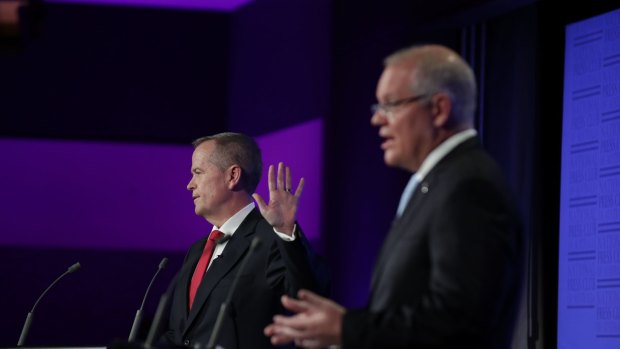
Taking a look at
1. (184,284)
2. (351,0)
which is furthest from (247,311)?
(351,0)

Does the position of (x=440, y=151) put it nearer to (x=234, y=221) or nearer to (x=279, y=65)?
(x=234, y=221)

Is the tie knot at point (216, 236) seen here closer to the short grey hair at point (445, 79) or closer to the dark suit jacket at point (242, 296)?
the dark suit jacket at point (242, 296)

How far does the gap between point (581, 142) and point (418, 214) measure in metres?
3.17

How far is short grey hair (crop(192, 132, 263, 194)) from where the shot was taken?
4.51 meters

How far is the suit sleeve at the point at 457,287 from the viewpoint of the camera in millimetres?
2242

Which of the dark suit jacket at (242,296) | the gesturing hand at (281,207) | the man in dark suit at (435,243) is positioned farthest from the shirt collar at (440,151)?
Result: the dark suit jacket at (242,296)

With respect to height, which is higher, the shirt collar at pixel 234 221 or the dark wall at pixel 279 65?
the dark wall at pixel 279 65

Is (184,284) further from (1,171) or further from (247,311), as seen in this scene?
(1,171)

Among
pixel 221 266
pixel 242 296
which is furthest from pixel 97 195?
pixel 242 296

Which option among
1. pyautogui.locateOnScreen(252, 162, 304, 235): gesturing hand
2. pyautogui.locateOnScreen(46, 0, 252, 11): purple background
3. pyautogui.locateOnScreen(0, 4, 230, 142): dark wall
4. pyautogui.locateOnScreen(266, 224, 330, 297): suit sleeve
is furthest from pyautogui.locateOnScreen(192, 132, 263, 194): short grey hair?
pyautogui.locateOnScreen(46, 0, 252, 11): purple background

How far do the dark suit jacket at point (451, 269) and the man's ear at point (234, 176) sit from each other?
80.6 inches

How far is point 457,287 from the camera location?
7.35ft

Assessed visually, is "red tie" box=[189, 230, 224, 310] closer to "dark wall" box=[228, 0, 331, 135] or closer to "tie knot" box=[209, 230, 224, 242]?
"tie knot" box=[209, 230, 224, 242]

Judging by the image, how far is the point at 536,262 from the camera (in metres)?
5.56
